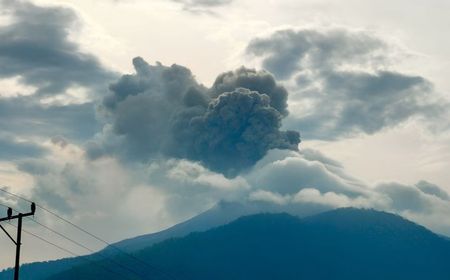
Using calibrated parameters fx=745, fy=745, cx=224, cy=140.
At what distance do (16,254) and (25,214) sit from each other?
3319mm

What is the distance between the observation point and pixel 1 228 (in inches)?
2311

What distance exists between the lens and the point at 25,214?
61.5m

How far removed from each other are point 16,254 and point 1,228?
331cm

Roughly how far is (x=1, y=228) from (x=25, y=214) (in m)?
3.17

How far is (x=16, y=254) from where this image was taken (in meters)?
60.9
